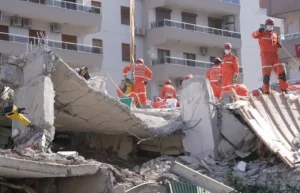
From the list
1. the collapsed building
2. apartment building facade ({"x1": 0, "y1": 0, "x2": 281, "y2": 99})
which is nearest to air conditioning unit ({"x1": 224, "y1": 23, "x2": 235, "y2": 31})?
apartment building facade ({"x1": 0, "y1": 0, "x2": 281, "y2": 99})

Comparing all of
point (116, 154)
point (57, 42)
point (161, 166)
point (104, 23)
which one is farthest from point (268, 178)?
point (104, 23)

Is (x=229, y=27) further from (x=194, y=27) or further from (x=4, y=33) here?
(x=4, y=33)

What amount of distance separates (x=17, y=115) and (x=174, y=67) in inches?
1106

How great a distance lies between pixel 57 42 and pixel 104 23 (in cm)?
430

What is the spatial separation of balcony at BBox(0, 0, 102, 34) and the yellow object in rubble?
73.1 feet

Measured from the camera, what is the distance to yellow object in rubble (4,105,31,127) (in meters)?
13.7

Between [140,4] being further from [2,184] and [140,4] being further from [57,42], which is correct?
[2,184]

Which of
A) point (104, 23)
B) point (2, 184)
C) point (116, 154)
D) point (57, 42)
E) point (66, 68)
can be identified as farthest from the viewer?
point (104, 23)

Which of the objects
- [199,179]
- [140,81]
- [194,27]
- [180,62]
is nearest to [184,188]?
[199,179]

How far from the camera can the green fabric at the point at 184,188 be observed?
44.9 feet

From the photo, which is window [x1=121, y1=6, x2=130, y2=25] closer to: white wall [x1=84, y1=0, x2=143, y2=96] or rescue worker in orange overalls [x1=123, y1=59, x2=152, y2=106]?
white wall [x1=84, y1=0, x2=143, y2=96]

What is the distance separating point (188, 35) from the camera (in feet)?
140

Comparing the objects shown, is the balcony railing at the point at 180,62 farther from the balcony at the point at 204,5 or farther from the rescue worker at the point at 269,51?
the rescue worker at the point at 269,51

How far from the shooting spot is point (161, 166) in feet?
49.6
